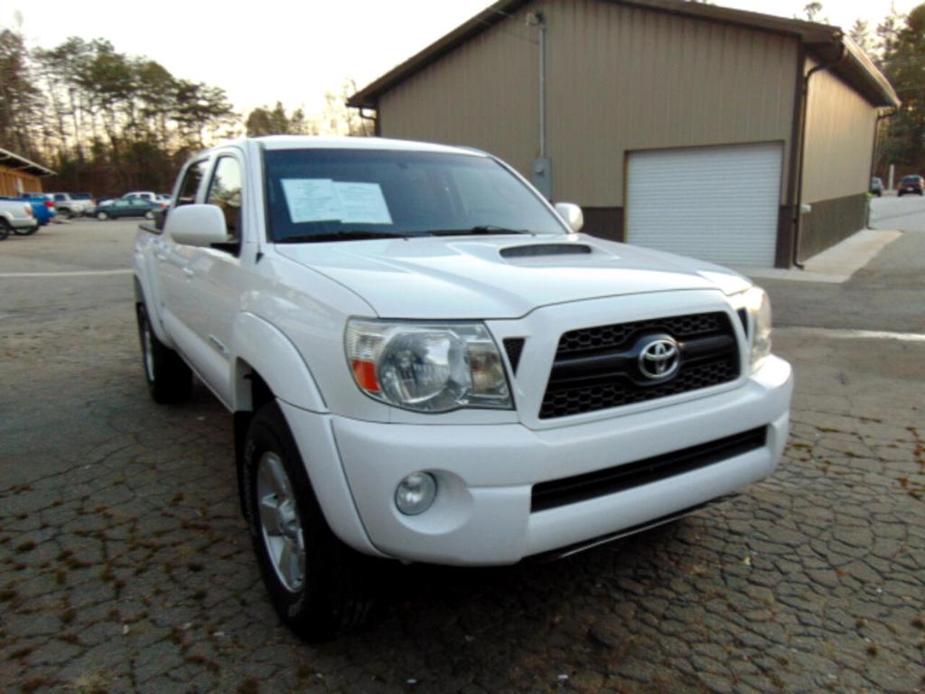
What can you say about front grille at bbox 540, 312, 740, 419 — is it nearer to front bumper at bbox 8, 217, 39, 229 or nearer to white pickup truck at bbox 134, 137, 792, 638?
white pickup truck at bbox 134, 137, 792, 638

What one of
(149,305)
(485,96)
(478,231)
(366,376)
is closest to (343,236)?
(478,231)

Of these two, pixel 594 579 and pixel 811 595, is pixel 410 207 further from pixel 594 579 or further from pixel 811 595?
pixel 811 595

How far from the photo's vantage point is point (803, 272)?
43.0 feet

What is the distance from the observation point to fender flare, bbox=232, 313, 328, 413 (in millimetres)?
2199

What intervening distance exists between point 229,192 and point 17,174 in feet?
170

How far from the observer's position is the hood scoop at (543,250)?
2.78 m

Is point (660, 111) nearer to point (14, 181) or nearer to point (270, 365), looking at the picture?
point (270, 365)

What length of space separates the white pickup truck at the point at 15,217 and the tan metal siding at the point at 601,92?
16.1 m

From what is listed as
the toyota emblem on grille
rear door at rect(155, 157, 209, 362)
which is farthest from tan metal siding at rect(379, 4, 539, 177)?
the toyota emblem on grille

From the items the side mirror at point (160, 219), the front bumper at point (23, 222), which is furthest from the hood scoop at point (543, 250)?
the front bumper at point (23, 222)

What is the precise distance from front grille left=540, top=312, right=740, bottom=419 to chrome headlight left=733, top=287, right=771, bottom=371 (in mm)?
175

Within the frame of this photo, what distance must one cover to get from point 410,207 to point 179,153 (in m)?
71.2

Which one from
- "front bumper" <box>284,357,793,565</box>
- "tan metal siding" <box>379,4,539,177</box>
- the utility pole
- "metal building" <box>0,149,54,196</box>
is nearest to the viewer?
"front bumper" <box>284,357,793,565</box>

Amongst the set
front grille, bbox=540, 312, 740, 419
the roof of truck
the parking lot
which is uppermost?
the roof of truck
